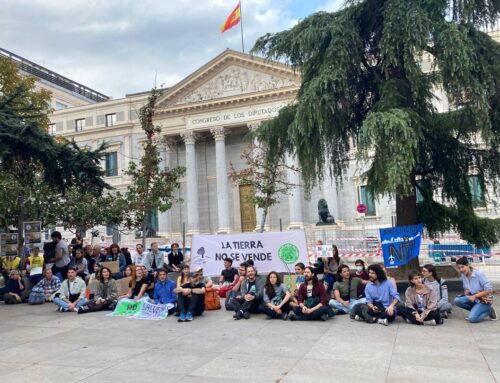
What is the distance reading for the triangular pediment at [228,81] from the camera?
36.4m

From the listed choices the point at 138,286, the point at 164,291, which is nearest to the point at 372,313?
the point at 164,291

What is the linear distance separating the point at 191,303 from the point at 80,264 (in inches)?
180

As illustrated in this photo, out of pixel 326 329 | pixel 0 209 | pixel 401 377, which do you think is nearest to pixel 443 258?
pixel 326 329

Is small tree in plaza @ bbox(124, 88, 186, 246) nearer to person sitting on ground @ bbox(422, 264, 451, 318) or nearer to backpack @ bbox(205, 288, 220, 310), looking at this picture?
backpack @ bbox(205, 288, 220, 310)

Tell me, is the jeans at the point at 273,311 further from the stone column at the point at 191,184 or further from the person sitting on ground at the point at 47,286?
the stone column at the point at 191,184

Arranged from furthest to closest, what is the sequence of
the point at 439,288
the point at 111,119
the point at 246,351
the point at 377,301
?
the point at 111,119
the point at 439,288
the point at 377,301
the point at 246,351

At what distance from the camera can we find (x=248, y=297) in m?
9.40

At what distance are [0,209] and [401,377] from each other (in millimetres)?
21926

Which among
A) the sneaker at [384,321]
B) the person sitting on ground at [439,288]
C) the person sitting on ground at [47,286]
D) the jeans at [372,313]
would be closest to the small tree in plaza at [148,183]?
the person sitting on ground at [47,286]

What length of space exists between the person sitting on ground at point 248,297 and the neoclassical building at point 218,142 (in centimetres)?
2448

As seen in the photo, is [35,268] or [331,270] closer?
[331,270]

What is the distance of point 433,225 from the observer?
13.4 metres

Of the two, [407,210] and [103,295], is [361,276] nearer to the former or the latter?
[407,210]

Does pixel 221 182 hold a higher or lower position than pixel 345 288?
higher
